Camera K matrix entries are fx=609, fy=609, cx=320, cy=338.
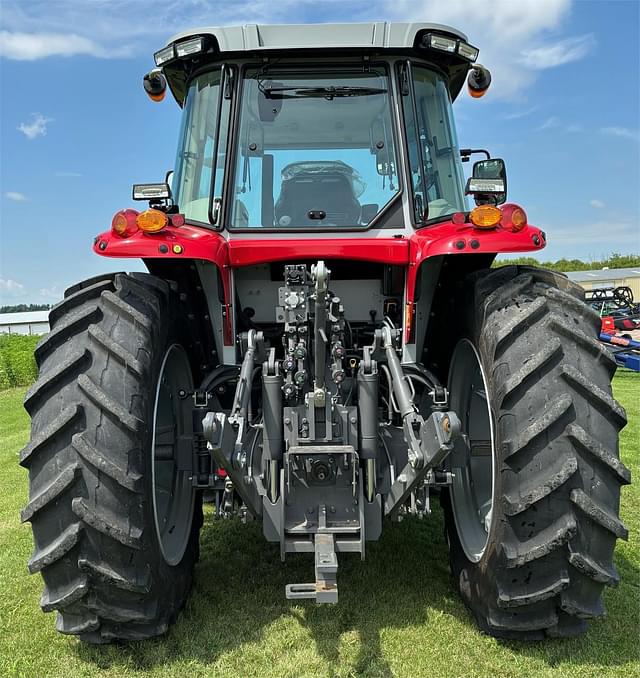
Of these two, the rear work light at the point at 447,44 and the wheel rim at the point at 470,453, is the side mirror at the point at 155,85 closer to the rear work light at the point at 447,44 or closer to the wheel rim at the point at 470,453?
the rear work light at the point at 447,44

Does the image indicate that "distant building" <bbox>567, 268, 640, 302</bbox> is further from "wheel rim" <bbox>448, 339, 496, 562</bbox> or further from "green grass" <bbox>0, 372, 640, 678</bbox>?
"green grass" <bbox>0, 372, 640, 678</bbox>

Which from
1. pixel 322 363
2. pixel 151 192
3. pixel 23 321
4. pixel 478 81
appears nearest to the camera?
pixel 322 363

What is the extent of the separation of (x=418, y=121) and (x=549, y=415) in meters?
2.00

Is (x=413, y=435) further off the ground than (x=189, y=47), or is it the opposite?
(x=189, y=47)

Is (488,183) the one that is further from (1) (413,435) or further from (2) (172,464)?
(2) (172,464)

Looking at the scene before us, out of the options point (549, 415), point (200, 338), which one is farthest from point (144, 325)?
point (549, 415)

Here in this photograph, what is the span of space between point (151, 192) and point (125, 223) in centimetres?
23

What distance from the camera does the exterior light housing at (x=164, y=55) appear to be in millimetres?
3576

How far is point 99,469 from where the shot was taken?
251 cm

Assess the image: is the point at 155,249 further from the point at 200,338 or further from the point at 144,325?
the point at 200,338

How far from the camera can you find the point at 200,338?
3.60 m

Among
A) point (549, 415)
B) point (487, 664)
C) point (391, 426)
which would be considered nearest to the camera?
point (549, 415)

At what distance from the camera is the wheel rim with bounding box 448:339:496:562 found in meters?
3.37

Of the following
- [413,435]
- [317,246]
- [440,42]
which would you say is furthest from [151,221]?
[440,42]
